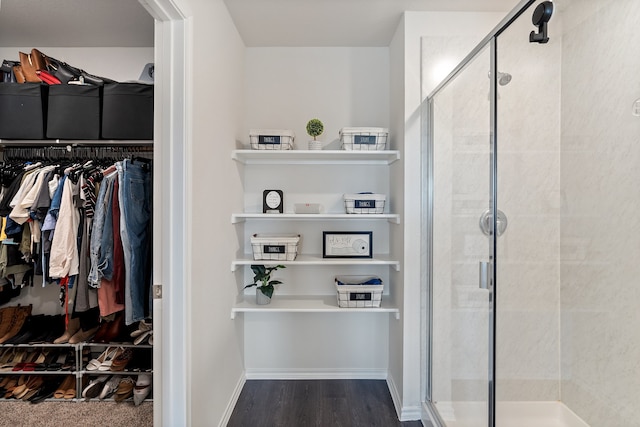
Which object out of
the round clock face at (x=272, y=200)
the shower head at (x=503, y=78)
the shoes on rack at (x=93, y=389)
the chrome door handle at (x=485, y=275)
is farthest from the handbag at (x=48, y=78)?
the chrome door handle at (x=485, y=275)

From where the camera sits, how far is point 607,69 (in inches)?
63.8

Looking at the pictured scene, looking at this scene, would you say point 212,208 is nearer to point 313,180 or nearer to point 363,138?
point 313,180

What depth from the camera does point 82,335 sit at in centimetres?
242

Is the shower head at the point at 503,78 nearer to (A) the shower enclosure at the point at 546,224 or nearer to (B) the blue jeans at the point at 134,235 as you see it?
(A) the shower enclosure at the point at 546,224

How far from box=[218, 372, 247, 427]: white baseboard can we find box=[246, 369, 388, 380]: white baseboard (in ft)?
0.37

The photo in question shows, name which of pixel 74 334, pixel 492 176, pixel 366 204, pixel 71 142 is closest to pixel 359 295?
pixel 366 204

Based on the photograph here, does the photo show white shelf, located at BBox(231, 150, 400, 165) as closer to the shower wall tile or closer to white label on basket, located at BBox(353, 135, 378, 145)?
white label on basket, located at BBox(353, 135, 378, 145)

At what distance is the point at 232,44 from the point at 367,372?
8.15 ft

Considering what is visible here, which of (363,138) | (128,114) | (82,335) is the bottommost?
(82,335)

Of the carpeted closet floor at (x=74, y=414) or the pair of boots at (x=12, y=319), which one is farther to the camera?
the pair of boots at (x=12, y=319)

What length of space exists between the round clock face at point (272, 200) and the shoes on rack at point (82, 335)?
56.9 inches

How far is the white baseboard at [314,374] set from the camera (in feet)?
8.97

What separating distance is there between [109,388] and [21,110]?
1835 millimetres

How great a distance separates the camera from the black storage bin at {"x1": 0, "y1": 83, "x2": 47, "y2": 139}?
2.18 meters
